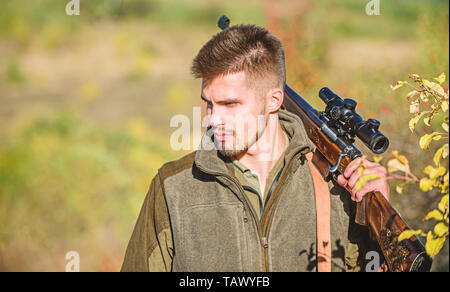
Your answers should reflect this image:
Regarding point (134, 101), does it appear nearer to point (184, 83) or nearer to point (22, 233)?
point (184, 83)

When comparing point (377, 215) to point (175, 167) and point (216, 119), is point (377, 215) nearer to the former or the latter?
point (216, 119)

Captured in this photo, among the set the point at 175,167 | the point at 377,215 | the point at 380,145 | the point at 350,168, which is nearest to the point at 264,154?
the point at 175,167

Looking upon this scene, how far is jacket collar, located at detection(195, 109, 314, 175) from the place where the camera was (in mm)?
3225

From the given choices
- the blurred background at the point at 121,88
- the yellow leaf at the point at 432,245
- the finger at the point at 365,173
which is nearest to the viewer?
the yellow leaf at the point at 432,245

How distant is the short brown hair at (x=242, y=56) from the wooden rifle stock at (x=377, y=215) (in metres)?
0.41

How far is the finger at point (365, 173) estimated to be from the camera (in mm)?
2777

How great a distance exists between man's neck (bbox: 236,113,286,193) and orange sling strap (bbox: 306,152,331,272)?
313 mm

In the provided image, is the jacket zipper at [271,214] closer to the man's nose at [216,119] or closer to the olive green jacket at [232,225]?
the olive green jacket at [232,225]

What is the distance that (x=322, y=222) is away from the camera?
3.15m

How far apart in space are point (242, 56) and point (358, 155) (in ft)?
3.39

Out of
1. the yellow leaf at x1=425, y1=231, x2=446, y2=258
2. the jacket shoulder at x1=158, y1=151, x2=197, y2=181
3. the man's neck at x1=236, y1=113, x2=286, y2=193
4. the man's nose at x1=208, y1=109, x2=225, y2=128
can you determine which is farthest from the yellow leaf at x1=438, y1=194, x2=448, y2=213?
the jacket shoulder at x1=158, y1=151, x2=197, y2=181

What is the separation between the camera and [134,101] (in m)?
10.9

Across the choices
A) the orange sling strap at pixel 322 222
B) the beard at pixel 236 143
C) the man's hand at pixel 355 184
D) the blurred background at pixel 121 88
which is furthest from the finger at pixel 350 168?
the blurred background at pixel 121 88
